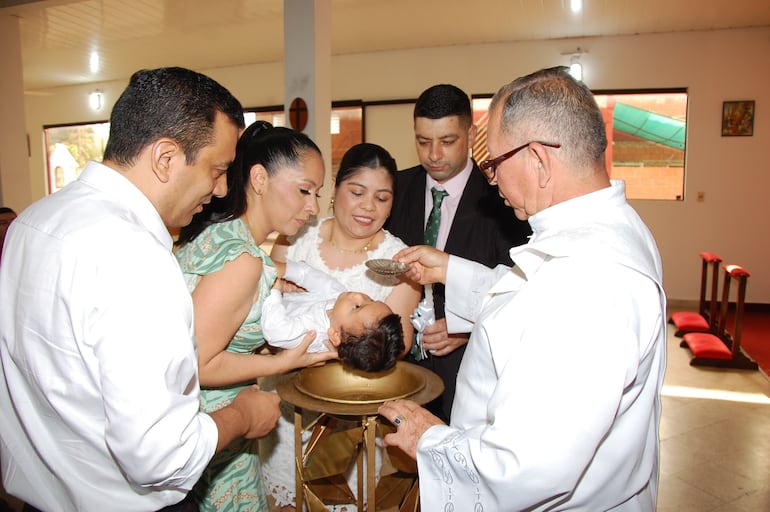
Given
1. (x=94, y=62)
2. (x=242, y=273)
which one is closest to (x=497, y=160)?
(x=242, y=273)

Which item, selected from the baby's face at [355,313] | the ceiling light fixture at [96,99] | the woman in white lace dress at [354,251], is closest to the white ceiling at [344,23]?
the ceiling light fixture at [96,99]

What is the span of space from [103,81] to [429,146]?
41.3 feet

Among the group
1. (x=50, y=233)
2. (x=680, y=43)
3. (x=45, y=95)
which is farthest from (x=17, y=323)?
(x=45, y=95)

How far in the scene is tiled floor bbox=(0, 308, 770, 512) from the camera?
148 inches

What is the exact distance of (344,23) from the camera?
27.2ft

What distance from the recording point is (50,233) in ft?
4.02

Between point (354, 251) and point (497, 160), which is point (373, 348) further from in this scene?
point (497, 160)

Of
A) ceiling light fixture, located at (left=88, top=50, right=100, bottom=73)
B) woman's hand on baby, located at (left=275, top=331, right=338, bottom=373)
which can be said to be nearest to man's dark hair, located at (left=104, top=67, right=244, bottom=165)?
woman's hand on baby, located at (left=275, top=331, right=338, bottom=373)

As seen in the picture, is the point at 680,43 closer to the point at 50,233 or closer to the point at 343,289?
the point at 343,289

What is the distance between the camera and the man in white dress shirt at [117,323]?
46.0 inches

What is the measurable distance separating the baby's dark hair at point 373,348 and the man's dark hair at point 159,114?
109cm

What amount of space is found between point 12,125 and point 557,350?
801 centimetres

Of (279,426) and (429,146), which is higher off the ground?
(429,146)

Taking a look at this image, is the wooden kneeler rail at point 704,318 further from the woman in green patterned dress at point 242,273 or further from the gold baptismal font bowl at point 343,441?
the woman in green patterned dress at point 242,273
